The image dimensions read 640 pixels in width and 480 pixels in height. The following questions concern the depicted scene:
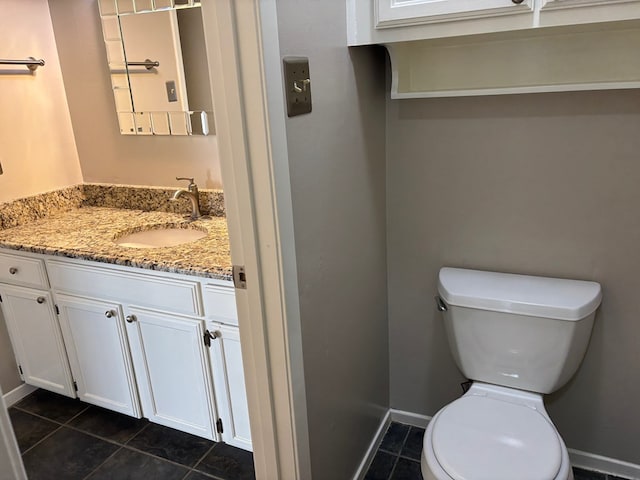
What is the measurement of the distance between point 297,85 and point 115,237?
4.11 feet

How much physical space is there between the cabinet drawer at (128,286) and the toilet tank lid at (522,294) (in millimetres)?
867

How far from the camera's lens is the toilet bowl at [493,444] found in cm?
125

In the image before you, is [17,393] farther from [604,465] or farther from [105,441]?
[604,465]

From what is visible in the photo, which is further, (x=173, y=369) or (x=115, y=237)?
(x=115, y=237)

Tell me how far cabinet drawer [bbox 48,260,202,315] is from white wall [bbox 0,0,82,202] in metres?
0.60

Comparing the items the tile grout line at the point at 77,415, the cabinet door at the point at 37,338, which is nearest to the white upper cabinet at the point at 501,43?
the cabinet door at the point at 37,338

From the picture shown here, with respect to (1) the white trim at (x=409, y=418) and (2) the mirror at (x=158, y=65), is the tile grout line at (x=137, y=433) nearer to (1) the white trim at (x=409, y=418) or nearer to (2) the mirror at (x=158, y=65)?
(1) the white trim at (x=409, y=418)

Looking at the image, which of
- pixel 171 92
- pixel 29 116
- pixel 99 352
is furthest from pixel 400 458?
pixel 29 116

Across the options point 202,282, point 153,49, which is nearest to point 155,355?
point 202,282

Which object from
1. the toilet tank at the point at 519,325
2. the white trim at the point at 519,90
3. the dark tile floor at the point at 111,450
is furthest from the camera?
the dark tile floor at the point at 111,450

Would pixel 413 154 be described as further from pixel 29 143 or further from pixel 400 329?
pixel 29 143

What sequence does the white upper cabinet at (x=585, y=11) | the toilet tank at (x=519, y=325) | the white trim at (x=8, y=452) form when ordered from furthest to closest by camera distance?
1. the toilet tank at (x=519, y=325)
2. the white upper cabinet at (x=585, y=11)
3. the white trim at (x=8, y=452)

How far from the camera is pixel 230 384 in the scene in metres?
1.75

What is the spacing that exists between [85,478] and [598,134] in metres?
2.12
